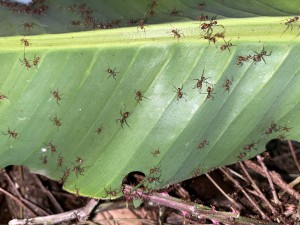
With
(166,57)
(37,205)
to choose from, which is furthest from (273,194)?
(37,205)

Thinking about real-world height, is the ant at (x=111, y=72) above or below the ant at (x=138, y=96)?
above

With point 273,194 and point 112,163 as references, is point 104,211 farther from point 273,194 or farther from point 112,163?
point 273,194

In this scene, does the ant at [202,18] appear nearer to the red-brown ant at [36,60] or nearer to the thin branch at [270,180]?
the red-brown ant at [36,60]

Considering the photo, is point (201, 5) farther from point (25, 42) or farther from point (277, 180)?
point (277, 180)

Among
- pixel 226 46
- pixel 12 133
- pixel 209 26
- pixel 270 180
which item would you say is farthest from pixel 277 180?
pixel 12 133

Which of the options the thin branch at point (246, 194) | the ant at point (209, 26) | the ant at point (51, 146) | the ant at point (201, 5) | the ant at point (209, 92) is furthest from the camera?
the thin branch at point (246, 194)

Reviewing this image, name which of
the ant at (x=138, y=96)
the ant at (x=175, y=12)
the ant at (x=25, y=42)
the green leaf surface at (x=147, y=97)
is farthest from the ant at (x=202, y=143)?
the ant at (x=25, y=42)

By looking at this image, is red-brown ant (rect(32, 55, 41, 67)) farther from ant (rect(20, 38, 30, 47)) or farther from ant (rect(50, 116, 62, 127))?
ant (rect(50, 116, 62, 127))
